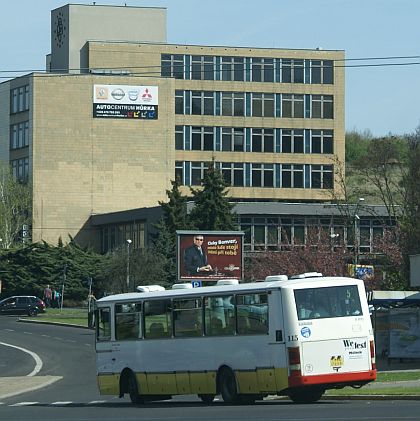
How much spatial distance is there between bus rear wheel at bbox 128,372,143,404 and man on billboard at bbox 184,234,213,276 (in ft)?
84.6

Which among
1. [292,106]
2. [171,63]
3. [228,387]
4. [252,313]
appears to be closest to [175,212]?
[171,63]

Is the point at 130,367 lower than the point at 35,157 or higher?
lower

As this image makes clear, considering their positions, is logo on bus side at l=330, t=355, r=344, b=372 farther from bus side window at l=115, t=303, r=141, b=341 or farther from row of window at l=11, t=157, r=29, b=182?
row of window at l=11, t=157, r=29, b=182

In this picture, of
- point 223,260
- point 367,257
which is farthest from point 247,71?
point 223,260

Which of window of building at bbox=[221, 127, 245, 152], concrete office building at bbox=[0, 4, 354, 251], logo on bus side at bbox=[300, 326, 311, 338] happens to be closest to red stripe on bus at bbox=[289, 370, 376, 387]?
logo on bus side at bbox=[300, 326, 311, 338]

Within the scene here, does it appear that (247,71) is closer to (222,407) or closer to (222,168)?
(222,168)

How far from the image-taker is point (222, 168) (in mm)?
115312

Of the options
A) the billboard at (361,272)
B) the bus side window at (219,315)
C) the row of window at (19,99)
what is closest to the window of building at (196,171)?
the row of window at (19,99)

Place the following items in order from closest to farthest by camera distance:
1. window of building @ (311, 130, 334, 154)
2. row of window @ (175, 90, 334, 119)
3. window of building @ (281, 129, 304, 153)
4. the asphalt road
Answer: the asphalt road, row of window @ (175, 90, 334, 119), window of building @ (281, 129, 304, 153), window of building @ (311, 130, 334, 154)

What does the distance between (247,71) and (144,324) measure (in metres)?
85.3

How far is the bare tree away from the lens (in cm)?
11044

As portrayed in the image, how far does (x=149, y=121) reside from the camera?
114m

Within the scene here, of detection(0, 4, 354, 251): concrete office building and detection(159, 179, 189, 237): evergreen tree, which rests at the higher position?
detection(0, 4, 354, 251): concrete office building

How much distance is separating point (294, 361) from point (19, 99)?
301ft
